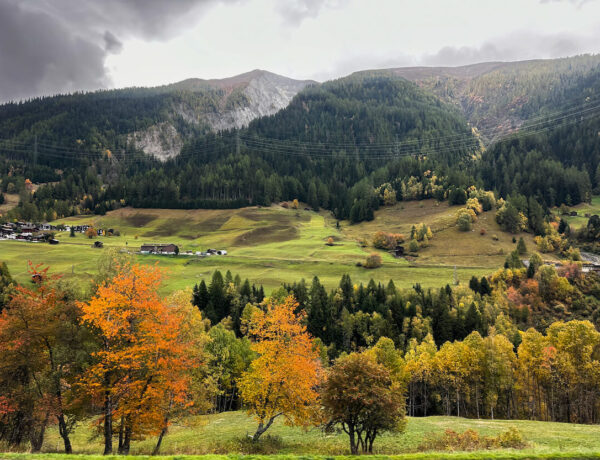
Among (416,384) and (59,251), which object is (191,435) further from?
(59,251)

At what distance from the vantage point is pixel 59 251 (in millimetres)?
141750

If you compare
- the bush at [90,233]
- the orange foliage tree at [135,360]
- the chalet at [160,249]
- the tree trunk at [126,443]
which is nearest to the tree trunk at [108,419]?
the orange foliage tree at [135,360]

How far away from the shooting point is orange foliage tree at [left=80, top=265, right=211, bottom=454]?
1037 inches

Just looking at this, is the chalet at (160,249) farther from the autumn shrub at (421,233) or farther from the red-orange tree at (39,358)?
the red-orange tree at (39,358)

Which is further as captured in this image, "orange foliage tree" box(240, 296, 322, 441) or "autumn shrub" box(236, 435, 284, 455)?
"orange foliage tree" box(240, 296, 322, 441)

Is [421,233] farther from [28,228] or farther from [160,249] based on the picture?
[28,228]

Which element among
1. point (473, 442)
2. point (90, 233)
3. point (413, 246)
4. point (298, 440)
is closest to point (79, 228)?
point (90, 233)

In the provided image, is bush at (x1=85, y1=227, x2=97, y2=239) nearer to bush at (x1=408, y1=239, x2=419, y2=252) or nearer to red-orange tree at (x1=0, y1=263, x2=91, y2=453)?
bush at (x1=408, y1=239, x2=419, y2=252)

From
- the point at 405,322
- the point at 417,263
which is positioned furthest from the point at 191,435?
the point at 417,263

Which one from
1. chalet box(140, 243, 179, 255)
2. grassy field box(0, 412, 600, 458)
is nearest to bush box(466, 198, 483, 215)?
chalet box(140, 243, 179, 255)

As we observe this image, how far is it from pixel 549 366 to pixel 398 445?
38751mm

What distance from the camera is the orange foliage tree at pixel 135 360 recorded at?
86.4ft

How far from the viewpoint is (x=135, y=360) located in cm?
2731

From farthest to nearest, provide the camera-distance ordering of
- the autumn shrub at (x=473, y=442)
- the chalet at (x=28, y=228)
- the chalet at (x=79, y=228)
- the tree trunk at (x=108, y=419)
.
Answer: the chalet at (x=79, y=228)
the chalet at (x=28, y=228)
the autumn shrub at (x=473, y=442)
the tree trunk at (x=108, y=419)
